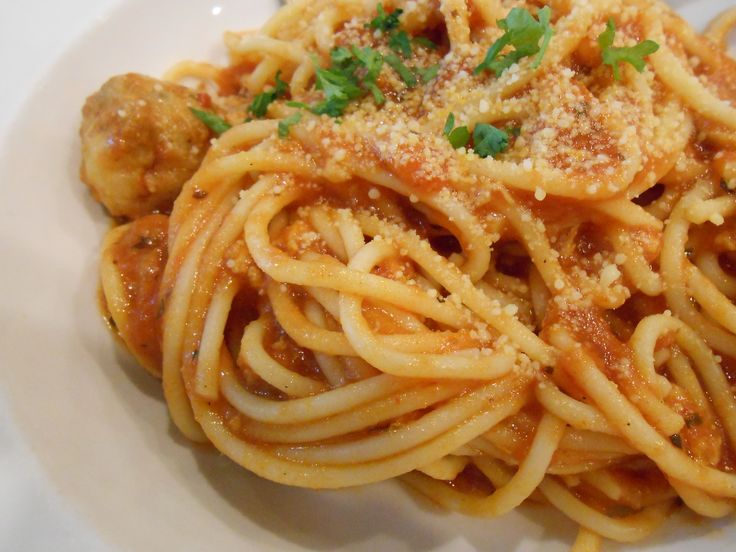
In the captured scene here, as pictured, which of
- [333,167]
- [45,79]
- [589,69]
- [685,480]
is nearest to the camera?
[685,480]

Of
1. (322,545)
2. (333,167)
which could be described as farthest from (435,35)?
(322,545)

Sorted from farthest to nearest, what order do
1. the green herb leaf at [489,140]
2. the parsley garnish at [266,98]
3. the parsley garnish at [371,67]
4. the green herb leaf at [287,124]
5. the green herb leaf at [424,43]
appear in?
the parsley garnish at [266,98] < the green herb leaf at [424,43] < the parsley garnish at [371,67] < the green herb leaf at [287,124] < the green herb leaf at [489,140]

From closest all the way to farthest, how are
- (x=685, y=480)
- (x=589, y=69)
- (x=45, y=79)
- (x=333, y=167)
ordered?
1. (x=685, y=480)
2. (x=333, y=167)
3. (x=589, y=69)
4. (x=45, y=79)

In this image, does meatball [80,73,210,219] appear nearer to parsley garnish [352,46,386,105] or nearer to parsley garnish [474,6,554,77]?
parsley garnish [352,46,386,105]

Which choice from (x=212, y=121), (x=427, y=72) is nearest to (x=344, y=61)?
(x=427, y=72)

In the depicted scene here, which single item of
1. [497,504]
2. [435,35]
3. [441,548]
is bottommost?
[441,548]

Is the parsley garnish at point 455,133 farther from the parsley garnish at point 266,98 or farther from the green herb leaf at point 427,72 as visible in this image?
the parsley garnish at point 266,98

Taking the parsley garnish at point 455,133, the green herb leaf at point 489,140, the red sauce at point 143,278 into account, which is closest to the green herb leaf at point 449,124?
the parsley garnish at point 455,133

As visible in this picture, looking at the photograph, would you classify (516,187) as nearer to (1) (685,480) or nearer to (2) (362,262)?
(2) (362,262)
